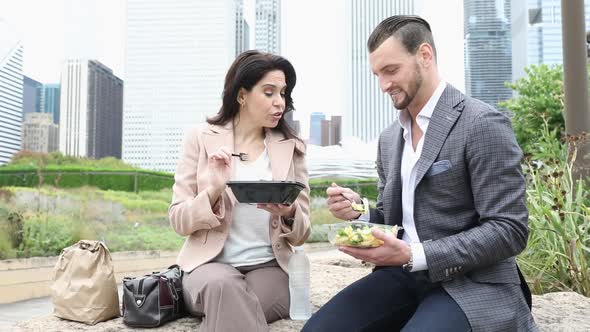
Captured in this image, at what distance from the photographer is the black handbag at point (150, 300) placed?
7.76 feet

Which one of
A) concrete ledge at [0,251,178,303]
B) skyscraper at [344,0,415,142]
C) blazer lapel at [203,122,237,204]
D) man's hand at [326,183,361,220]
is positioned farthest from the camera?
skyscraper at [344,0,415,142]

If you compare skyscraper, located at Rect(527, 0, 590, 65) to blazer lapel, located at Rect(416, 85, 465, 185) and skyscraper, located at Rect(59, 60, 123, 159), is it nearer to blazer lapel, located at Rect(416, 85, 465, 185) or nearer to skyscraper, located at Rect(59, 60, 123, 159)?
skyscraper, located at Rect(59, 60, 123, 159)

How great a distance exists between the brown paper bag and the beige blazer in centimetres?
46

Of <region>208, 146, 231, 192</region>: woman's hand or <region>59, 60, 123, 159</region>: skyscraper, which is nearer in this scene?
<region>208, 146, 231, 192</region>: woman's hand

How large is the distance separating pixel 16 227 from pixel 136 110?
66775mm

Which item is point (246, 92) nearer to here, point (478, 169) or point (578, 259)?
point (478, 169)

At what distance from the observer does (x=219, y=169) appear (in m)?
2.28

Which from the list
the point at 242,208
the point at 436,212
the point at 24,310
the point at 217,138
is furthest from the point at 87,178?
the point at 436,212

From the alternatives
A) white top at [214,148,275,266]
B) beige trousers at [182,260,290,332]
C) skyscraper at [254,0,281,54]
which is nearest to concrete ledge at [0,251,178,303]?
beige trousers at [182,260,290,332]

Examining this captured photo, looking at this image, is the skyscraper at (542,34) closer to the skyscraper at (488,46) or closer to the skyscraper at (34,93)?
the skyscraper at (488,46)

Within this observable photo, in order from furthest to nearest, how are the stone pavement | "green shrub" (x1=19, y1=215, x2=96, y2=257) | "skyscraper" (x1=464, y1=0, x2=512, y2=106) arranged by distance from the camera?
"skyscraper" (x1=464, y1=0, x2=512, y2=106) < "green shrub" (x1=19, y1=215, x2=96, y2=257) < the stone pavement

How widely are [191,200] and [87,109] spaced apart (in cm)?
6217

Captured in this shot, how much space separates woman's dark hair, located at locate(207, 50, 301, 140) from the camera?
255 centimetres

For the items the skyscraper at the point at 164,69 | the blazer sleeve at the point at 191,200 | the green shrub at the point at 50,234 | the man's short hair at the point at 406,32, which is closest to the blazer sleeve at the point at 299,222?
the blazer sleeve at the point at 191,200
